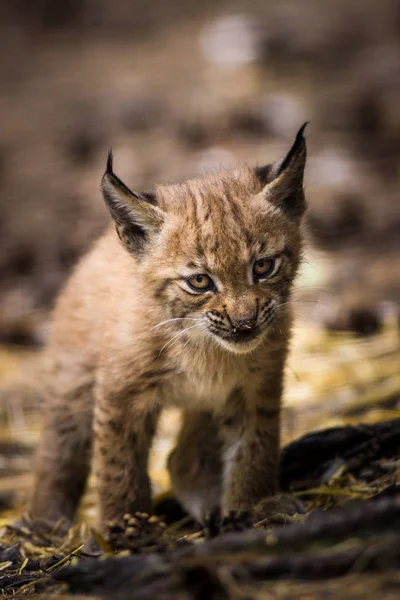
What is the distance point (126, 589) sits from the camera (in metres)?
2.52

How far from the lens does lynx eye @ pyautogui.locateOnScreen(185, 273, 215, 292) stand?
4004 millimetres

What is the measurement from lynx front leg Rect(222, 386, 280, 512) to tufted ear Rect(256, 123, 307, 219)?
980 mm

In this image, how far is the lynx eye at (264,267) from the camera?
4.02 m

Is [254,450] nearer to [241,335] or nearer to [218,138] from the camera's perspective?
[241,335]

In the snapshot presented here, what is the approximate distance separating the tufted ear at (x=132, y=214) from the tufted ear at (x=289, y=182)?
0.59m

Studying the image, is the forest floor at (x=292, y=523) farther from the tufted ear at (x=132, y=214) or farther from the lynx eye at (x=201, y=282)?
the tufted ear at (x=132, y=214)

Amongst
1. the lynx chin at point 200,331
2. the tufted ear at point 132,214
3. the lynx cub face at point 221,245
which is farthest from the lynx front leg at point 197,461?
the tufted ear at point 132,214

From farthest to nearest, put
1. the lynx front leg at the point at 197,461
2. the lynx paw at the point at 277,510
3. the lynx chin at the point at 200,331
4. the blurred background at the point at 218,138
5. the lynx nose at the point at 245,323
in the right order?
the blurred background at the point at 218,138, the lynx front leg at the point at 197,461, the lynx chin at the point at 200,331, the lynx nose at the point at 245,323, the lynx paw at the point at 277,510

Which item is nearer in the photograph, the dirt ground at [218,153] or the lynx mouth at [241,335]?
the lynx mouth at [241,335]

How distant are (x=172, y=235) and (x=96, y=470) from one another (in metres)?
1.36

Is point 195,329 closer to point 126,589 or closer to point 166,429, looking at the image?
point 126,589

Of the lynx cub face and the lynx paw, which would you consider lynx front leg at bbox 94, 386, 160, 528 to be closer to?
the lynx cub face

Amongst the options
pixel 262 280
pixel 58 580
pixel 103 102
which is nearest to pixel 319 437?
pixel 262 280

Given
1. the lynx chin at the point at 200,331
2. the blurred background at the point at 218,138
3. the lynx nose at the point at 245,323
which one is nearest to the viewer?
the lynx nose at the point at 245,323
